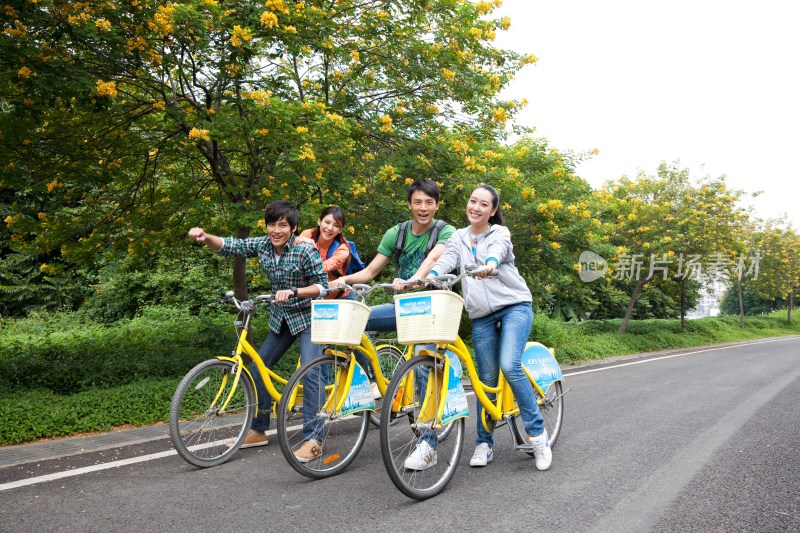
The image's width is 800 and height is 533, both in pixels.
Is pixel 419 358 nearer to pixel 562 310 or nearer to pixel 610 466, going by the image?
pixel 610 466

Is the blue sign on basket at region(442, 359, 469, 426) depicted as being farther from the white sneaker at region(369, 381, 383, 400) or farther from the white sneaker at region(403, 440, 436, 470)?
the white sneaker at region(369, 381, 383, 400)

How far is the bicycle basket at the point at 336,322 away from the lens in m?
4.13

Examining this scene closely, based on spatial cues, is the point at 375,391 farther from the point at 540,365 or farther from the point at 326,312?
the point at 540,365

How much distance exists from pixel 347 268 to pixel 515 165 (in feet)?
26.0

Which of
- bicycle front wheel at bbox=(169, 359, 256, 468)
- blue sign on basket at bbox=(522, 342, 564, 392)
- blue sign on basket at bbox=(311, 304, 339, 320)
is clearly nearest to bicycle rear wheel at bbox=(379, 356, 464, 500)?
blue sign on basket at bbox=(311, 304, 339, 320)

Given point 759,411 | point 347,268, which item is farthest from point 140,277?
point 759,411

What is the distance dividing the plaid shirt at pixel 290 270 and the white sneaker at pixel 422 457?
150cm

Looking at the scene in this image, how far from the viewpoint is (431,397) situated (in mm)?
4020

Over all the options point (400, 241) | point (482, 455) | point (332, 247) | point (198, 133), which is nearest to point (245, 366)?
point (332, 247)

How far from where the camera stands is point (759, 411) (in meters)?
7.39

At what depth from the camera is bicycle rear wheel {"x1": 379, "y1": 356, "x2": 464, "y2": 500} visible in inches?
148

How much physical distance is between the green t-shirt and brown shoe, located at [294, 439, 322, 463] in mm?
1477

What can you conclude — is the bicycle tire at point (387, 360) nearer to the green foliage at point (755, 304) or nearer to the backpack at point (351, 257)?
the backpack at point (351, 257)

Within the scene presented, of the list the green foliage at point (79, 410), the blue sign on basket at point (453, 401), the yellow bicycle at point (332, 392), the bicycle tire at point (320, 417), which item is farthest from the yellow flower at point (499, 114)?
the blue sign on basket at point (453, 401)
